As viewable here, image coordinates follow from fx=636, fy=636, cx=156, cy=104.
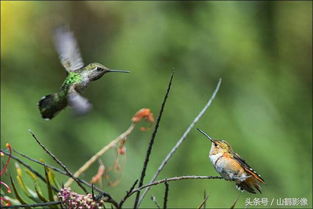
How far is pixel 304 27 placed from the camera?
121 inches

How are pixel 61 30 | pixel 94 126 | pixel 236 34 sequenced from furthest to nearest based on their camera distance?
pixel 236 34 < pixel 94 126 < pixel 61 30

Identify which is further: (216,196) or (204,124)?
(204,124)

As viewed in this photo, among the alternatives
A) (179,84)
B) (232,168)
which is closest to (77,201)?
(232,168)

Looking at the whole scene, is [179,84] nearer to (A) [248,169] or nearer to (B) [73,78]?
(B) [73,78]

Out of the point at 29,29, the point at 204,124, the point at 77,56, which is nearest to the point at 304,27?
the point at 204,124

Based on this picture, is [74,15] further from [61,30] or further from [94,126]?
[61,30]

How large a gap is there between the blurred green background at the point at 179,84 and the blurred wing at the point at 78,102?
1.30 m

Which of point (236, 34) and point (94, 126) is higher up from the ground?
point (236, 34)

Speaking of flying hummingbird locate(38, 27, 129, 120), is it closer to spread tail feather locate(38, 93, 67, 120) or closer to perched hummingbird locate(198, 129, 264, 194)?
spread tail feather locate(38, 93, 67, 120)

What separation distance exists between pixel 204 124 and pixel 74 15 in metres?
0.89

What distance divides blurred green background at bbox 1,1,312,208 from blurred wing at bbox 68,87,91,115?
4.25 feet

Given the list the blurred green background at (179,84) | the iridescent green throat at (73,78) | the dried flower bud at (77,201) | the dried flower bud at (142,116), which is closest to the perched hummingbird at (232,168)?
the dried flower bud at (77,201)

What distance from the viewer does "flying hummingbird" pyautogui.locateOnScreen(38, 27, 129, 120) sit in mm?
1082

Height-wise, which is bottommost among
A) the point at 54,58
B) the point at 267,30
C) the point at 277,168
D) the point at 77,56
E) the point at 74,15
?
the point at 77,56
